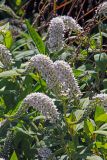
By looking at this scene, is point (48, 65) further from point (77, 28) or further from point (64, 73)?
point (77, 28)

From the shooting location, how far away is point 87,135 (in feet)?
9.37

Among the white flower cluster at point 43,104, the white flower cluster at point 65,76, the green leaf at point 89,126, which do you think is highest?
the white flower cluster at point 65,76

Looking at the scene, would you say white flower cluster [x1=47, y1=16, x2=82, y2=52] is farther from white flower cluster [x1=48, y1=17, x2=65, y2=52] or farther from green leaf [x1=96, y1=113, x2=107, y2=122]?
green leaf [x1=96, y1=113, x2=107, y2=122]

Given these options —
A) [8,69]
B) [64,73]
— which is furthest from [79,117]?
[8,69]

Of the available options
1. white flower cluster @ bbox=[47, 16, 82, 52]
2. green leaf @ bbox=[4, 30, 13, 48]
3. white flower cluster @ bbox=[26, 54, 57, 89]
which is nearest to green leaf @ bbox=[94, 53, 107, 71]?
white flower cluster @ bbox=[47, 16, 82, 52]

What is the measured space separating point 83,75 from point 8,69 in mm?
587

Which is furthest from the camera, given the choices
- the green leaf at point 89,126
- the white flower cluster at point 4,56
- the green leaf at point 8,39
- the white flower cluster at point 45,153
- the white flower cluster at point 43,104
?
the green leaf at point 8,39

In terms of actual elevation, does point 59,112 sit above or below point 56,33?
below

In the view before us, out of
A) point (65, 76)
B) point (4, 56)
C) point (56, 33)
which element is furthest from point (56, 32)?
point (65, 76)

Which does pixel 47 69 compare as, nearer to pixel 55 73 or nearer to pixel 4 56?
pixel 55 73

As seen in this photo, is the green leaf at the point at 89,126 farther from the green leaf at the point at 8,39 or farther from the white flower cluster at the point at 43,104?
the green leaf at the point at 8,39

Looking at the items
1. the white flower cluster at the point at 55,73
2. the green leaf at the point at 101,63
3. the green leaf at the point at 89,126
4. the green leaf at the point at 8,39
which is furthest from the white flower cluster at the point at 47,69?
the green leaf at the point at 8,39

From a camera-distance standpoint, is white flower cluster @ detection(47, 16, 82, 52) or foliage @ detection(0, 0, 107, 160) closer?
foliage @ detection(0, 0, 107, 160)

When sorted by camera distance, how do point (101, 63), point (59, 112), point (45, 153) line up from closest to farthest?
point (45, 153) → point (59, 112) → point (101, 63)
